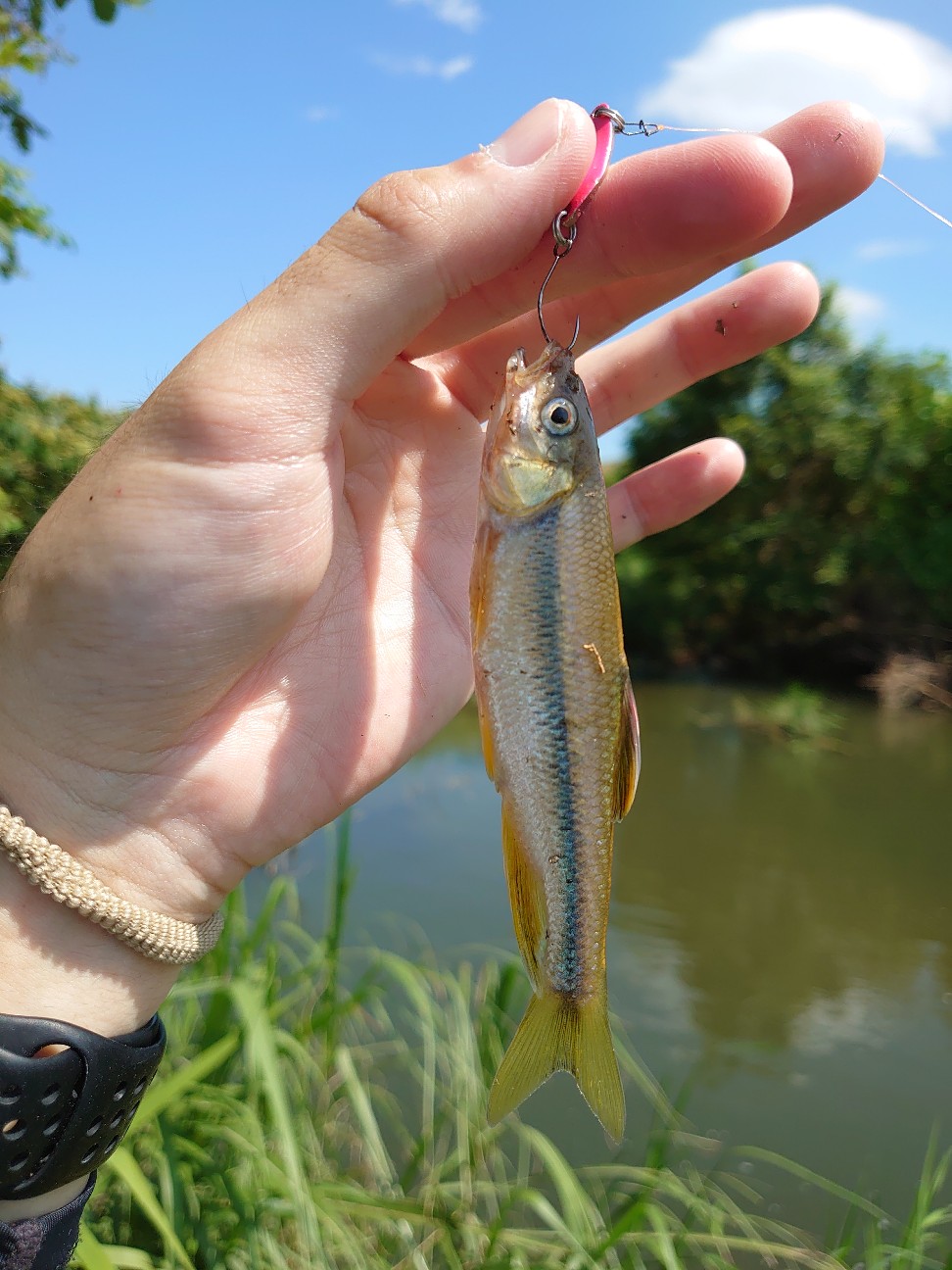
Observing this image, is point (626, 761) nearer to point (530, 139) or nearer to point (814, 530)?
point (530, 139)

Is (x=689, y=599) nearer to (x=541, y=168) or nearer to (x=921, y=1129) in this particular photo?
(x=921, y=1129)

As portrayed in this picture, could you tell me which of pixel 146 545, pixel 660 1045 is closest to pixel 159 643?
pixel 146 545

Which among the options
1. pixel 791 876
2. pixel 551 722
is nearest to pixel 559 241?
pixel 551 722

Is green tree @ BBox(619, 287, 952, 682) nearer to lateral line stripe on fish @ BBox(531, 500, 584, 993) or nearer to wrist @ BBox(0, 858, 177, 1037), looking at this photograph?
lateral line stripe on fish @ BBox(531, 500, 584, 993)

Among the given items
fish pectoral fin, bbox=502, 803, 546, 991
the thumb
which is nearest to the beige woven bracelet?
fish pectoral fin, bbox=502, 803, 546, 991

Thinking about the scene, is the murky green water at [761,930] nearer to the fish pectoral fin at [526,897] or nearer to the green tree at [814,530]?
the fish pectoral fin at [526,897]

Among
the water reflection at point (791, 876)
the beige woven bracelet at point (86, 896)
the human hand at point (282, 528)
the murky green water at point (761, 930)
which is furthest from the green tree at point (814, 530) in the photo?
the beige woven bracelet at point (86, 896)
